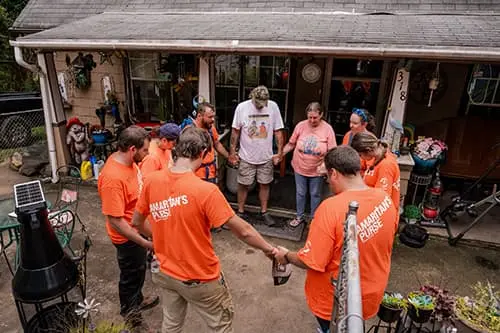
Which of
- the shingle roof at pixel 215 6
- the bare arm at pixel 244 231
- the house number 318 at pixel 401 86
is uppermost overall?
the shingle roof at pixel 215 6

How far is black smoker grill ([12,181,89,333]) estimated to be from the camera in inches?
84.1

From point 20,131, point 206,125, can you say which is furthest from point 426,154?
point 20,131

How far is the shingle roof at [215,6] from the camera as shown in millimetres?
5734

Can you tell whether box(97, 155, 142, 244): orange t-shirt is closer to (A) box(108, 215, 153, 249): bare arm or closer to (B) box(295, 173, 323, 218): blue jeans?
(A) box(108, 215, 153, 249): bare arm

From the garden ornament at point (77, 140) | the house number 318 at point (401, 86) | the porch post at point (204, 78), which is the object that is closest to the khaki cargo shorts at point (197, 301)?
the porch post at point (204, 78)

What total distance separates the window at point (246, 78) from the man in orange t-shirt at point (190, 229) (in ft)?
15.9

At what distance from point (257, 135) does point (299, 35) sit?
1462 millimetres

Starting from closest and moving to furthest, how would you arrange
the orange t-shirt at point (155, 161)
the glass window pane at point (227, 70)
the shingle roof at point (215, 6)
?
the orange t-shirt at point (155, 161) → the shingle roof at point (215, 6) → the glass window pane at point (227, 70)

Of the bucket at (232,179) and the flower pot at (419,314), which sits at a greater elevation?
the flower pot at (419,314)

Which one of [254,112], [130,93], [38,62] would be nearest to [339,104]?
[254,112]

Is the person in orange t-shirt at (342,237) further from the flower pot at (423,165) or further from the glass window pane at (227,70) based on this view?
the glass window pane at (227,70)

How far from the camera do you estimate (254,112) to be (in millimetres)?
4406

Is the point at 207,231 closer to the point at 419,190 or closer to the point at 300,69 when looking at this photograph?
the point at 419,190

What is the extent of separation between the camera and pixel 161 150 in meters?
3.29
